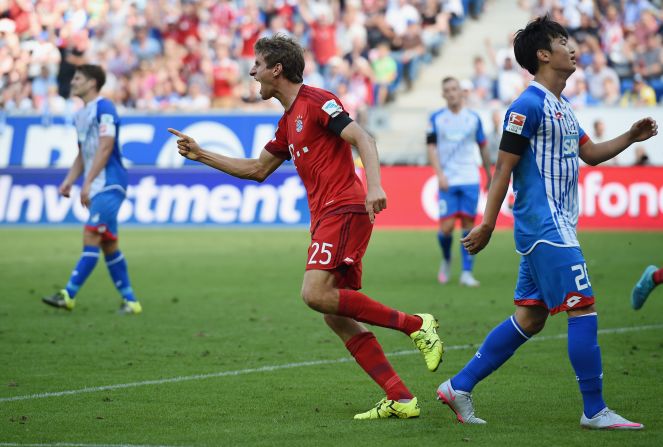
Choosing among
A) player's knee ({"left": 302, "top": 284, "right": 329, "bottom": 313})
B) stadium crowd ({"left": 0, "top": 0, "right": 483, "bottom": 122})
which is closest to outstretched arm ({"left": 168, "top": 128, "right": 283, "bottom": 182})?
player's knee ({"left": 302, "top": 284, "right": 329, "bottom": 313})

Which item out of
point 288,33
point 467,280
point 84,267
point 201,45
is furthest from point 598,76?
point 84,267


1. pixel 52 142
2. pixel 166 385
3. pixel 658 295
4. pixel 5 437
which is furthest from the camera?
pixel 52 142

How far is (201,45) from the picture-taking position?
28.5 meters

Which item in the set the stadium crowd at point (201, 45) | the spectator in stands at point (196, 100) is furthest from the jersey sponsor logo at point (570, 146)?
the spectator in stands at point (196, 100)

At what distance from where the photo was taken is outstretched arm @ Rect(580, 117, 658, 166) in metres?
6.50

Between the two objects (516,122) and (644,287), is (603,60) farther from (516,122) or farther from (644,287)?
(516,122)

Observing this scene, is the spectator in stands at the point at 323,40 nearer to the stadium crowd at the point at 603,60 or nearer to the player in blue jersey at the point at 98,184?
the stadium crowd at the point at 603,60

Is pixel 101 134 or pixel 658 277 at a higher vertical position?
pixel 101 134

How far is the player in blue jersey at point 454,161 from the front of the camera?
14.2 meters

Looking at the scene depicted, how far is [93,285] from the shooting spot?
14.5 m

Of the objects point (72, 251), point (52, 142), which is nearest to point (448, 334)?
point (72, 251)

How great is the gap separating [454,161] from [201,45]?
608 inches

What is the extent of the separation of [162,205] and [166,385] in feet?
50.0

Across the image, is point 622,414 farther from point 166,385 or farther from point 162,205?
point 162,205
